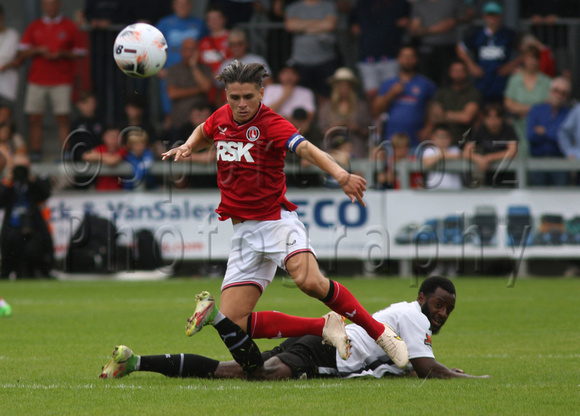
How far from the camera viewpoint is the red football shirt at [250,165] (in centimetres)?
632

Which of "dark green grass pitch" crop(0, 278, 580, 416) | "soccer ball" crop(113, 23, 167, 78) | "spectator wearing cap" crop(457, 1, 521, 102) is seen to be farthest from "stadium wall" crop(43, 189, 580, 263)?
"soccer ball" crop(113, 23, 167, 78)

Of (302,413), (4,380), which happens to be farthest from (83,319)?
(302,413)

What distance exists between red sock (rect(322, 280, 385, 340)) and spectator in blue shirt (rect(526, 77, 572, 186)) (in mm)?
9852

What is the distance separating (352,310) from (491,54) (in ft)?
35.6

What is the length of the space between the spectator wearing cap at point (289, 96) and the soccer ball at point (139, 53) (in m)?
7.65

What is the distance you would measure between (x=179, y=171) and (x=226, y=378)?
30.5ft

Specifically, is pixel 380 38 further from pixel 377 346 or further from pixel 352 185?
pixel 352 185

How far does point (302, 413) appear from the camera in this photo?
498 centimetres

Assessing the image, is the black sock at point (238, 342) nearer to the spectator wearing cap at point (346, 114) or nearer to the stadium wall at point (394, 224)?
the stadium wall at point (394, 224)

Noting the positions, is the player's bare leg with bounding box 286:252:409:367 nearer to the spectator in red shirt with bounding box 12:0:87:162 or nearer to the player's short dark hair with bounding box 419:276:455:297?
the player's short dark hair with bounding box 419:276:455:297

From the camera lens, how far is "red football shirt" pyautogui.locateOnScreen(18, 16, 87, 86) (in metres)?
16.1

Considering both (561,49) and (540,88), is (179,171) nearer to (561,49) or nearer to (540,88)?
(540,88)

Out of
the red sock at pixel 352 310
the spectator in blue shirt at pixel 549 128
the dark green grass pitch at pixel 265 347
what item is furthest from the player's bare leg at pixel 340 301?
the spectator in blue shirt at pixel 549 128

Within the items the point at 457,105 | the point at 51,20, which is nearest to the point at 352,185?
the point at 457,105
